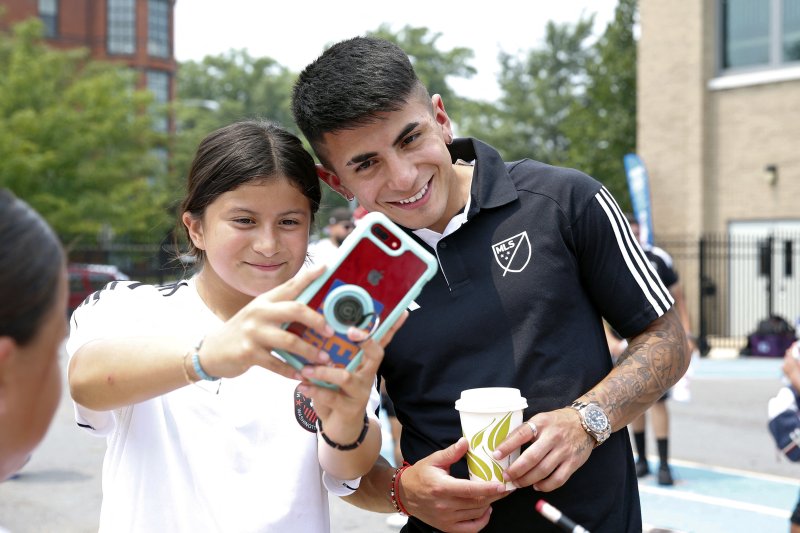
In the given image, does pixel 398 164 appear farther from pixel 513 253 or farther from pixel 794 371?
pixel 794 371

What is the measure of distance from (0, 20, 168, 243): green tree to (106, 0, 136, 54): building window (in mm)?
20673

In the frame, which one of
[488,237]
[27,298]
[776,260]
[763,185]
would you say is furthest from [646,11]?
[27,298]

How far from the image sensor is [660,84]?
2228cm

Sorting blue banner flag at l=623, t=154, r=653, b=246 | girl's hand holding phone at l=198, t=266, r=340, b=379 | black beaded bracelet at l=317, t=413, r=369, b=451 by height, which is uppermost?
girl's hand holding phone at l=198, t=266, r=340, b=379

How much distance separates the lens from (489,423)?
2.20 m

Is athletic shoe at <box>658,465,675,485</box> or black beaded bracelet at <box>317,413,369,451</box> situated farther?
athletic shoe at <box>658,465,675,485</box>

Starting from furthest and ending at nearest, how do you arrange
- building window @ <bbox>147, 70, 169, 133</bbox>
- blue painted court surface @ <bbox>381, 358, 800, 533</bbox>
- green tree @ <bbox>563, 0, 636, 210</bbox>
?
1. building window @ <bbox>147, 70, 169, 133</bbox>
2. green tree @ <bbox>563, 0, 636, 210</bbox>
3. blue painted court surface @ <bbox>381, 358, 800, 533</bbox>

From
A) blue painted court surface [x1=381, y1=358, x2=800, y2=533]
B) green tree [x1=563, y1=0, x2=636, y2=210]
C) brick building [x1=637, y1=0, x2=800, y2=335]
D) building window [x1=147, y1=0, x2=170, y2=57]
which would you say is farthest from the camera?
building window [x1=147, y1=0, x2=170, y2=57]

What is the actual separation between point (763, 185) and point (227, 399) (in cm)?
2041

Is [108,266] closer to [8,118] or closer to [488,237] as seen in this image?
[8,118]

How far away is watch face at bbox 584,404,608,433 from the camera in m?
2.38

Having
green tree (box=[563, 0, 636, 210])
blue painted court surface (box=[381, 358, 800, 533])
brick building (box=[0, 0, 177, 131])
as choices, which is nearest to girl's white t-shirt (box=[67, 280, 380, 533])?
blue painted court surface (box=[381, 358, 800, 533])

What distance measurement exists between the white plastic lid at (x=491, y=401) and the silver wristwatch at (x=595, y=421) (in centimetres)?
24

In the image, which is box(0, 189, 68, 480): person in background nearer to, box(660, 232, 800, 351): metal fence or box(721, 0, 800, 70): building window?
box(660, 232, 800, 351): metal fence
